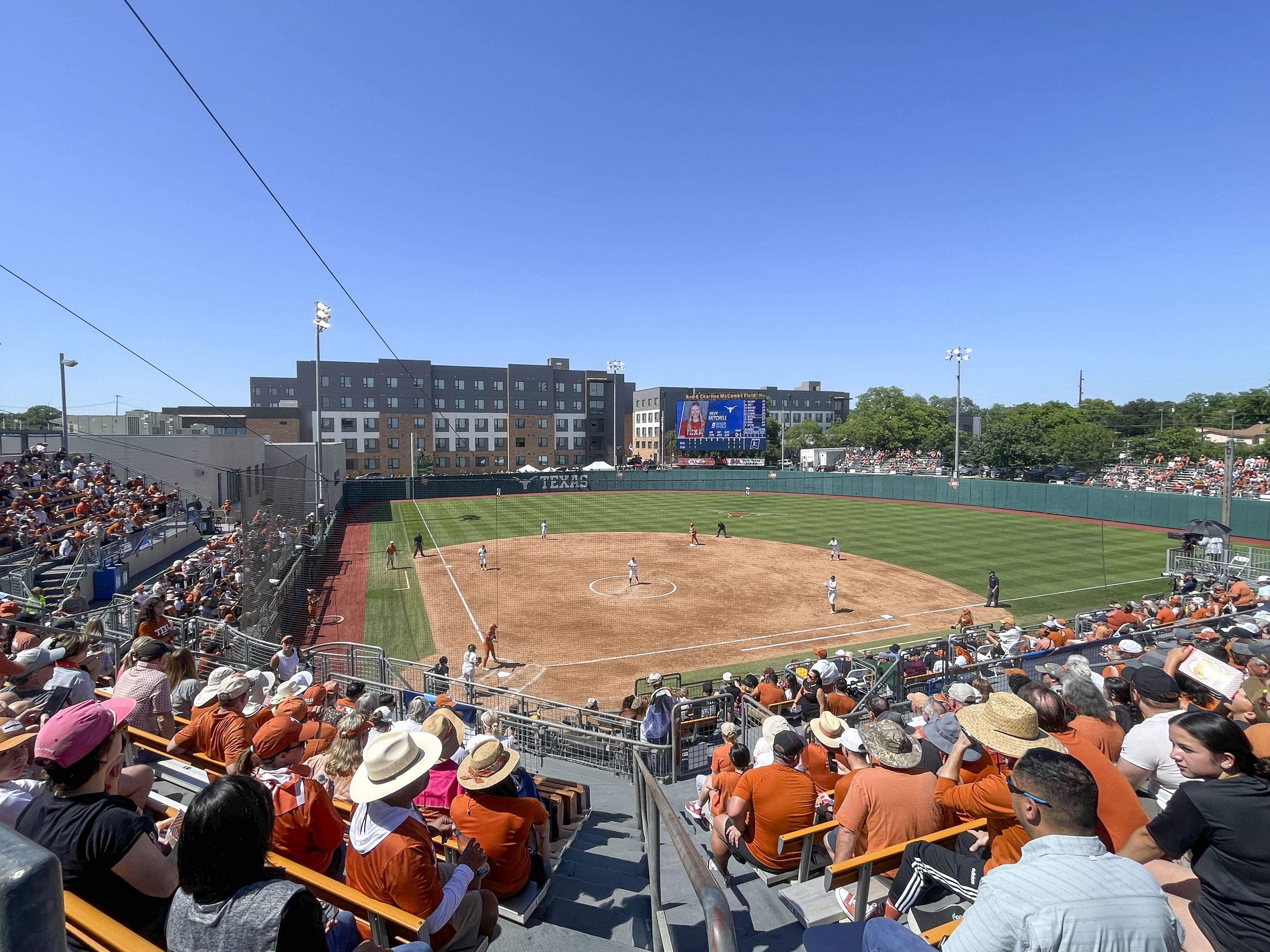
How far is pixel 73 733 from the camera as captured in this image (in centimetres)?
280

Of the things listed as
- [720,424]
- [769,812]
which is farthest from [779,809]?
[720,424]

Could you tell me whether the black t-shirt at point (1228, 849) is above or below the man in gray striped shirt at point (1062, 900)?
below

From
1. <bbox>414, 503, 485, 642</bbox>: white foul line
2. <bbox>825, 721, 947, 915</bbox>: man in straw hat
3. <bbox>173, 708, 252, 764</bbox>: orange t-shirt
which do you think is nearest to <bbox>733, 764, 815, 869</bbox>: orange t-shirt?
<bbox>825, 721, 947, 915</bbox>: man in straw hat

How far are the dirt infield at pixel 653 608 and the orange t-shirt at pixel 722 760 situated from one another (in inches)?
411

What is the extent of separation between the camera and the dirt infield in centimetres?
1944

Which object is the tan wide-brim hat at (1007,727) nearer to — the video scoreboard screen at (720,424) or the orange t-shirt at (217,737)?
the orange t-shirt at (217,737)

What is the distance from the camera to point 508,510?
168 ft

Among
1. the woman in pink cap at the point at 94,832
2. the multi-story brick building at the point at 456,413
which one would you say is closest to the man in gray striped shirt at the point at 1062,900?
the woman in pink cap at the point at 94,832

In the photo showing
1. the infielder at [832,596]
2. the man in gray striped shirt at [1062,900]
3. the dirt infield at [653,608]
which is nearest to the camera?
the man in gray striped shirt at [1062,900]

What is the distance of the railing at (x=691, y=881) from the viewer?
5.89 feet

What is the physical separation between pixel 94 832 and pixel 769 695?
9.76 meters

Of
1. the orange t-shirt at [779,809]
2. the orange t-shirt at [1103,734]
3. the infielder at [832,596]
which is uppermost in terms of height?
the orange t-shirt at [1103,734]

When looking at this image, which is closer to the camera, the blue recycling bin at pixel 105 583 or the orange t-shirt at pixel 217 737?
the orange t-shirt at pixel 217 737

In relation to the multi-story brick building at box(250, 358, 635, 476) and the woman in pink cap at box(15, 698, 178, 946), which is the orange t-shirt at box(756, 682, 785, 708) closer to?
the woman in pink cap at box(15, 698, 178, 946)
